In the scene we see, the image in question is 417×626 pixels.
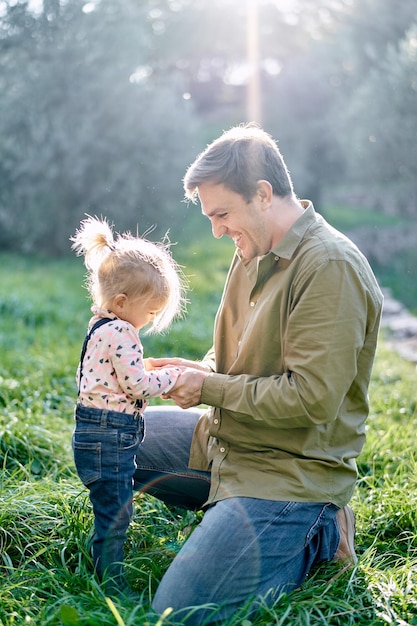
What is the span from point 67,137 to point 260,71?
12.4m

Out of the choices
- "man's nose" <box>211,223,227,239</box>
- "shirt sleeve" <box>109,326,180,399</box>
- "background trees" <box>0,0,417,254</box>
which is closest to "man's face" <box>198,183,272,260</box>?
"man's nose" <box>211,223,227,239</box>

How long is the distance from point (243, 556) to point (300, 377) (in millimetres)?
601

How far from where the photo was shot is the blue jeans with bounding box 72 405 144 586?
2.43 metres

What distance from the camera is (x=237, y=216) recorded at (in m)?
2.50

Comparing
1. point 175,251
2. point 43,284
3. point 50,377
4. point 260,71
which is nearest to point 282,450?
point 50,377

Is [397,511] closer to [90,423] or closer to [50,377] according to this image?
[90,423]

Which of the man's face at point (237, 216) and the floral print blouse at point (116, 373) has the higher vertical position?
the man's face at point (237, 216)

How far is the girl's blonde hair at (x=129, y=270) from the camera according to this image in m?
2.43

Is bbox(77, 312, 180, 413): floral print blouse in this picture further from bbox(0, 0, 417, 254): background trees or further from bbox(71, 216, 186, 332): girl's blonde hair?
bbox(0, 0, 417, 254): background trees

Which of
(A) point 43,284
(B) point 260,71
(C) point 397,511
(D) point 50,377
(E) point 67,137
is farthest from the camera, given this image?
(B) point 260,71

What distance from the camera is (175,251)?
1216 cm

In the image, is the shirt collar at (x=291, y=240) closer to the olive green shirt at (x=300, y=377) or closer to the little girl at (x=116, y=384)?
the olive green shirt at (x=300, y=377)

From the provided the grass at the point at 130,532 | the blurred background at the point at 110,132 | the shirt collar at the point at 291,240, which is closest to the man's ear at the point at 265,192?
the shirt collar at the point at 291,240

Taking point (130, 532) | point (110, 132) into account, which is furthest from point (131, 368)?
point (110, 132)
